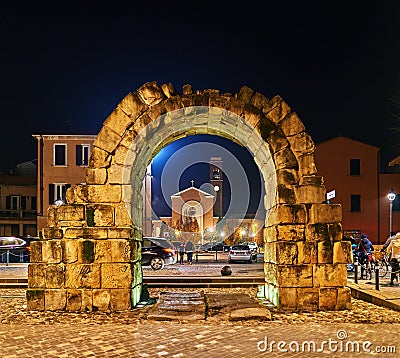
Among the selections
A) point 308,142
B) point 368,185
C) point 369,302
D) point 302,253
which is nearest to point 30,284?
point 302,253

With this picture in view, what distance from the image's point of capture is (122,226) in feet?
39.8

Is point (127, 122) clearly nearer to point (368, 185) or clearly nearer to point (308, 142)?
point (308, 142)

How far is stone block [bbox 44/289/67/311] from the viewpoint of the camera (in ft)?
38.5

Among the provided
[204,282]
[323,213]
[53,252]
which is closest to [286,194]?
[323,213]

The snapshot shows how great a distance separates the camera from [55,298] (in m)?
11.8

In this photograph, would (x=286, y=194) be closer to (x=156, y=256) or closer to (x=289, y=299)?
(x=289, y=299)

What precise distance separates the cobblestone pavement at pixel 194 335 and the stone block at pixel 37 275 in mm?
582

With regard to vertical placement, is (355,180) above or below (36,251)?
above

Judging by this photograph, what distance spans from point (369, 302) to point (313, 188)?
3.41 metres

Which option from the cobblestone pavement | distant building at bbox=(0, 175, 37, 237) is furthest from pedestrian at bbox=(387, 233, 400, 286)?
distant building at bbox=(0, 175, 37, 237)

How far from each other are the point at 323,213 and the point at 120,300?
4730mm

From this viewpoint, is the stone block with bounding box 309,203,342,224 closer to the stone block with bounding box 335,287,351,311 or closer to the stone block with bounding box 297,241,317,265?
the stone block with bounding box 297,241,317,265

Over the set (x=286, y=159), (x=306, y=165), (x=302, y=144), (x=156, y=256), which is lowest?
(x=156, y=256)

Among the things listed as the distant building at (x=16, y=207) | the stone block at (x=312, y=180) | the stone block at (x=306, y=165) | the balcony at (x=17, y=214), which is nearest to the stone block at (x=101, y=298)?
the stone block at (x=312, y=180)
